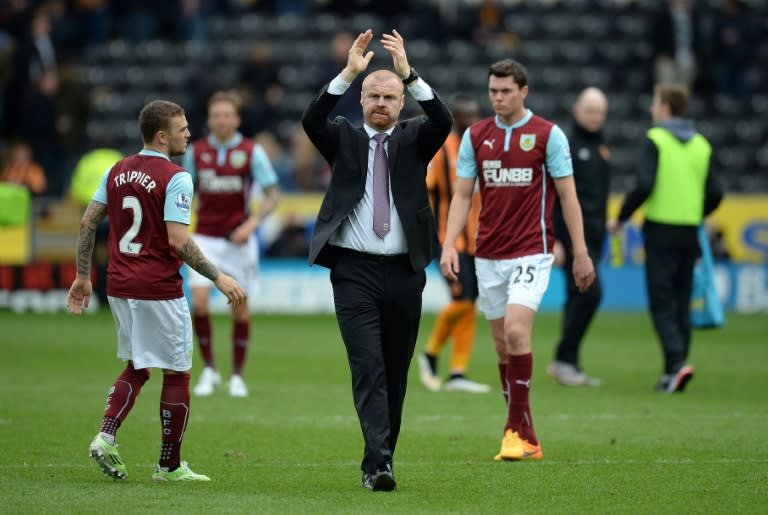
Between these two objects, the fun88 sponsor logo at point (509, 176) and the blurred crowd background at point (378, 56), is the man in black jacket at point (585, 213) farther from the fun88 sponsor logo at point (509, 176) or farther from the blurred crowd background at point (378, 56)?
the blurred crowd background at point (378, 56)

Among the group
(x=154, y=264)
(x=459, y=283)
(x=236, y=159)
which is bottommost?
(x=459, y=283)

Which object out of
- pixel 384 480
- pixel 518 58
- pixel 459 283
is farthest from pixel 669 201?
pixel 518 58

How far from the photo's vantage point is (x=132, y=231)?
8234mm

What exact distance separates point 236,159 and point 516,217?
4377 mm

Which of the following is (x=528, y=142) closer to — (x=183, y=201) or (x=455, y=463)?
(x=455, y=463)

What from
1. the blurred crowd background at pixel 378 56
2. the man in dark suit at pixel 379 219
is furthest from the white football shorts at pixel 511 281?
the blurred crowd background at pixel 378 56

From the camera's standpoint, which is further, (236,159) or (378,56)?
(378,56)

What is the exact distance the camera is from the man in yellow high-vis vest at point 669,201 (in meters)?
13.5

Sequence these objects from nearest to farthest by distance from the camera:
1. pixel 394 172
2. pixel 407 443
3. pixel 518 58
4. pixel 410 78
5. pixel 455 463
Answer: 1. pixel 410 78
2. pixel 394 172
3. pixel 455 463
4. pixel 407 443
5. pixel 518 58

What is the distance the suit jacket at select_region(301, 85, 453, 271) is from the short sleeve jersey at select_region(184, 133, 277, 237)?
16.3ft

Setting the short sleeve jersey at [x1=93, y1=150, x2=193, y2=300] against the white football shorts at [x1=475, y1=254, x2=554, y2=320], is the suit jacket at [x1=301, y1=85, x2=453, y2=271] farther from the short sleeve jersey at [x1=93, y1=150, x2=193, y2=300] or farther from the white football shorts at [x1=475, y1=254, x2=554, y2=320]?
the white football shorts at [x1=475, y1=254, x2=554, y2=320]

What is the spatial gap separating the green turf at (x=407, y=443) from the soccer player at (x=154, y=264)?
1.16 feet

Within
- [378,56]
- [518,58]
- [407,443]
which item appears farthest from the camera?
[518,58]

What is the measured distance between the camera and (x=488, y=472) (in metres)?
8.72
